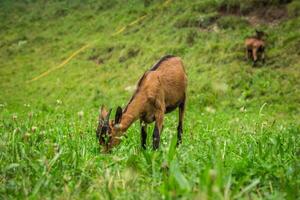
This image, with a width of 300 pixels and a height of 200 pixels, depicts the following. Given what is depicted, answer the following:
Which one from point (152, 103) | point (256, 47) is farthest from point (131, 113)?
point (256, 47)

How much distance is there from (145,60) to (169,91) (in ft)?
46.3

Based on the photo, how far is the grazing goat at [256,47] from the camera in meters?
18.7

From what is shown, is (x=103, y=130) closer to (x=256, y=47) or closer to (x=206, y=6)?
(x=256, y=47)

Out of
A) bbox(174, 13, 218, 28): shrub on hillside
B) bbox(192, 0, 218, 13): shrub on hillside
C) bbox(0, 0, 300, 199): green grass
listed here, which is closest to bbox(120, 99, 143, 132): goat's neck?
bbox(0, 0, 300, 199): green grass

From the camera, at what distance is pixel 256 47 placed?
736 inches

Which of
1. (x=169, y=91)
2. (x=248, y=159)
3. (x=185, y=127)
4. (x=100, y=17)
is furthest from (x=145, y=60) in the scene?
(x=248, y=159)

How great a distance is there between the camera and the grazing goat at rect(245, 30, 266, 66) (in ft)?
61.5

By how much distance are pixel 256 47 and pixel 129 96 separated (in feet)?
17.5

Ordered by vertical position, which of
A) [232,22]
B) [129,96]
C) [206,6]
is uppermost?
[206,6]

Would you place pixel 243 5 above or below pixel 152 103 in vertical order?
below

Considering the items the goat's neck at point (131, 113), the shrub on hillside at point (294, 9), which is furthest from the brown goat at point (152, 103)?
the shrub on hillside at point (294, 9)

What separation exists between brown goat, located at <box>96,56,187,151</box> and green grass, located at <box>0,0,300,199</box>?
26 cm

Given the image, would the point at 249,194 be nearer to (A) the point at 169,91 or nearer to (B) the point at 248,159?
(B) the point at 248,159

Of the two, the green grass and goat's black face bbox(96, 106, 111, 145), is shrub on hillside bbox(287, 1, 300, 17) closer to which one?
the green grass
